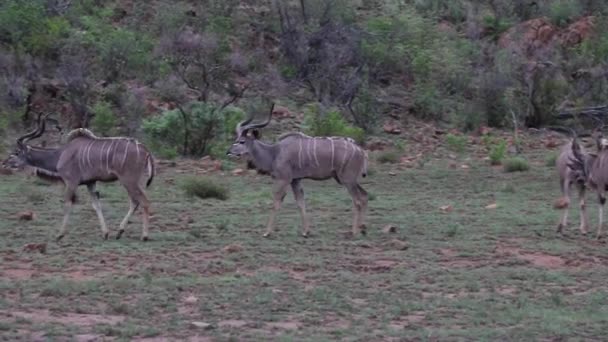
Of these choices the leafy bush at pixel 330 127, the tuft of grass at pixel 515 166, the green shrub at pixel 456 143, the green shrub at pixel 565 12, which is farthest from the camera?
the green shrub at pixel 565 12

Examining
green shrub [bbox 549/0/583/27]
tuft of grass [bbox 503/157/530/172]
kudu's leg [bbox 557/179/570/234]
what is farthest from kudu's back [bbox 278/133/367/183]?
green shrub [bbox 549/0/583/27]

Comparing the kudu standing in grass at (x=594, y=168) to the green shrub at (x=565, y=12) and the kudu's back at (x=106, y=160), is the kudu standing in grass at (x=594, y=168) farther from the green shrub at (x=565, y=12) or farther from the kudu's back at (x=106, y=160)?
the green shrub at (x=565, y=12)

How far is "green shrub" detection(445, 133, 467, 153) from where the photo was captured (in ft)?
79.6

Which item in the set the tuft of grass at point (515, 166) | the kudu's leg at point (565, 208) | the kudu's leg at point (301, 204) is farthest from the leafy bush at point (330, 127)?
the kudu's leg at point (301, 204)

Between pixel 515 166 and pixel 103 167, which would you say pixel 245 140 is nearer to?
pixel 103 167

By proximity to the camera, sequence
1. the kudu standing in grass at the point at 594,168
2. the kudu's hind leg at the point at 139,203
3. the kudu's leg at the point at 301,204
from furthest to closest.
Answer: the kudu standing in grass at the point at 594,168 → the kudu's leg at the point at 301,204 → the kudu's hind leg at the point at 139,203

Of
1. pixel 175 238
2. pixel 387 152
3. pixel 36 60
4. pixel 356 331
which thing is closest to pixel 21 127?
pixel 36 60

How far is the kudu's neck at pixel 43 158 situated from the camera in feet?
46.0

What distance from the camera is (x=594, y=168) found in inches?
579

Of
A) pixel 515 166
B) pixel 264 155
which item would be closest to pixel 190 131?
pixel 515 166

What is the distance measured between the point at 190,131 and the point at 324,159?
878 centimetres

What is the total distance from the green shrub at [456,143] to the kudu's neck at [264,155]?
33.1 ft

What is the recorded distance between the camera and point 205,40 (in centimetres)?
2888

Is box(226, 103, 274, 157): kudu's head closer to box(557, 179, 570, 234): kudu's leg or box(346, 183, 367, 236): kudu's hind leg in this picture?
box(346, 183, 367, 236): kudu's hind leg
